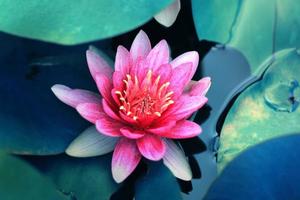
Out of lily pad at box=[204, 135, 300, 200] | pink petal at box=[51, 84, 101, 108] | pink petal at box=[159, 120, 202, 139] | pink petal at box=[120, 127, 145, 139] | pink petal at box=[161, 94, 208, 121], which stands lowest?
lily pad at box=[204, 135, 300, 200]

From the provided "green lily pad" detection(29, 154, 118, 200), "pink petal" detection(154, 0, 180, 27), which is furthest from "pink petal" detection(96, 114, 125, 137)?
"pink petal" detection(154, 0, 180, 27)

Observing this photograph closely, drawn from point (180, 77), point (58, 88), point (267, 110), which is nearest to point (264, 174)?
point (267, 110)

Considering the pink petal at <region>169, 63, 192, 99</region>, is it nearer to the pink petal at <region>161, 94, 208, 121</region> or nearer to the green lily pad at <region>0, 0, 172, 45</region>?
the pink petal at <region>161, 94, 208, 121</region>

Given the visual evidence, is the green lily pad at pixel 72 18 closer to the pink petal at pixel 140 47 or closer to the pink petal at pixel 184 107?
the pink petal at pixel 140 47

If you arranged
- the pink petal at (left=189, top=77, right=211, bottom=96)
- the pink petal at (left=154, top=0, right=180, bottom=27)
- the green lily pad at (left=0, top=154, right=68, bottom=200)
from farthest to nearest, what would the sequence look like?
the pink petal at (left=154, top=0, right=180, bottom=27) < the pink petal at (left=189, top=77, right=211, bottom=96) < the green lily pad at (left=0, top=154, right=68, bottom=200)

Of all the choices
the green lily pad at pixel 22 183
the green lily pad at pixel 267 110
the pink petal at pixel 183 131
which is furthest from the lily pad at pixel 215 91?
the green lily pad at pixel 22 183
